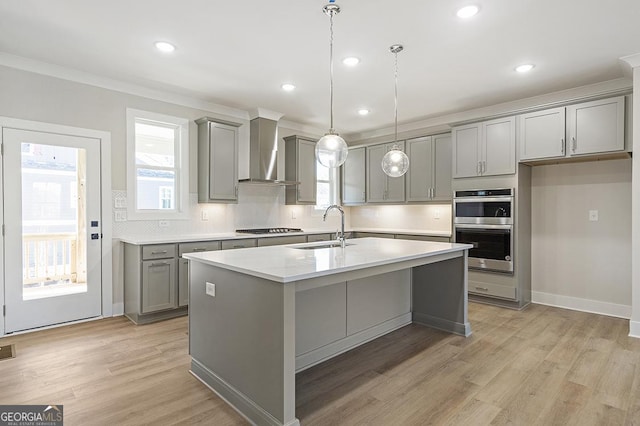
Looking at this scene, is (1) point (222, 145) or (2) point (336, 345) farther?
(1) point (222, 145)

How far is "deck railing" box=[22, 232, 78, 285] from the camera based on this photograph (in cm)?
345

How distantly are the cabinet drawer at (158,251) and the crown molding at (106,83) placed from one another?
72.0 inches

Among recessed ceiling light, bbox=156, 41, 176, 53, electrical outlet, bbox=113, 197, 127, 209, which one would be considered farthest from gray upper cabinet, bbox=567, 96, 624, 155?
electrical outlet, bbox=113, 197, 127, 209

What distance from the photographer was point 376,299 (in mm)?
3307

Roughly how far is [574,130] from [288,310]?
150 inches

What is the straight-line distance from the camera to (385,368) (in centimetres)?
268

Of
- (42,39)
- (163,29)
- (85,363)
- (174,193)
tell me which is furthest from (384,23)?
(85,363)

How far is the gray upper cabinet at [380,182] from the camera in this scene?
5746 mm

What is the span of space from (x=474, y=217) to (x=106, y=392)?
4.23 metres

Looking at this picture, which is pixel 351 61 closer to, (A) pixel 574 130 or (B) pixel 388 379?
(A) pixel 574 130

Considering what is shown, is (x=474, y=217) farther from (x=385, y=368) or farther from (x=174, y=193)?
(x=174, y=193)

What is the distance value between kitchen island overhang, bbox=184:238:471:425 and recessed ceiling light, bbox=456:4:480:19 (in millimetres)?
1822

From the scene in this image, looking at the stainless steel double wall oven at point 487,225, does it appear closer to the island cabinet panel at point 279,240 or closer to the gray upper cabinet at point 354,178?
the gray upper cabinet at point 354,178

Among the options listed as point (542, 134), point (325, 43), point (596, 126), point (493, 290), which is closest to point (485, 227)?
point (493, 290)
